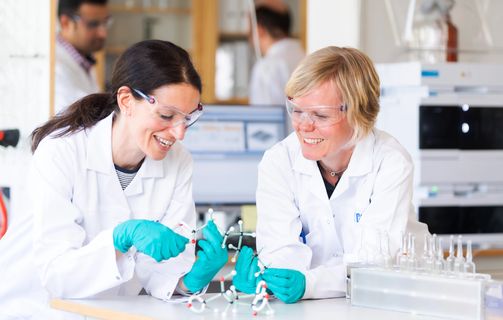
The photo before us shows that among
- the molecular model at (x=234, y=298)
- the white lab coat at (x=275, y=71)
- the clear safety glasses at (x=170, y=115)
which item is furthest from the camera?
the white lab coat at (x=275, y=71)

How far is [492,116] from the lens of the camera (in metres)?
4.36

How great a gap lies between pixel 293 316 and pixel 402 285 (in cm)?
28

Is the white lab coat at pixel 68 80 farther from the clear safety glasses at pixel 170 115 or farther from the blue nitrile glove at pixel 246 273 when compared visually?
the blue nitrile glove at pixel 246 273

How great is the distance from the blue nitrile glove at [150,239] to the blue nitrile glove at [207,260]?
0.20 feet

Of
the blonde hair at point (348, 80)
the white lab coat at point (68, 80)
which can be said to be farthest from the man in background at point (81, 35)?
the blonde hair at point (348, 80)

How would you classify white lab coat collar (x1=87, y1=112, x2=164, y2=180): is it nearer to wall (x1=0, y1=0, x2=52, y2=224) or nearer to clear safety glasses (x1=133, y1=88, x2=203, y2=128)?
clear safety glasses (x1=133, y1=88, x2=203, y2=128)

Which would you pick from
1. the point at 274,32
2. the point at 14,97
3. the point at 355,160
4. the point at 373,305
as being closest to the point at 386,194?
the point at 355,160

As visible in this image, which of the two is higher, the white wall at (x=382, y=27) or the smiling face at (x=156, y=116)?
the white wall at (x=382, y=27)

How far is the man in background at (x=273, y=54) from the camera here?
20.5ft

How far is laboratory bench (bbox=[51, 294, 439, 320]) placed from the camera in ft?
7.84

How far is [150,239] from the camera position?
2473mm

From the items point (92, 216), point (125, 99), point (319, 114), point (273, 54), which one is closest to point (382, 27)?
point (319, 114)

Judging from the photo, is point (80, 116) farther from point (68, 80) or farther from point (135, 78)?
point (68, 80)

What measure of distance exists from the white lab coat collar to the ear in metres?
0.07
